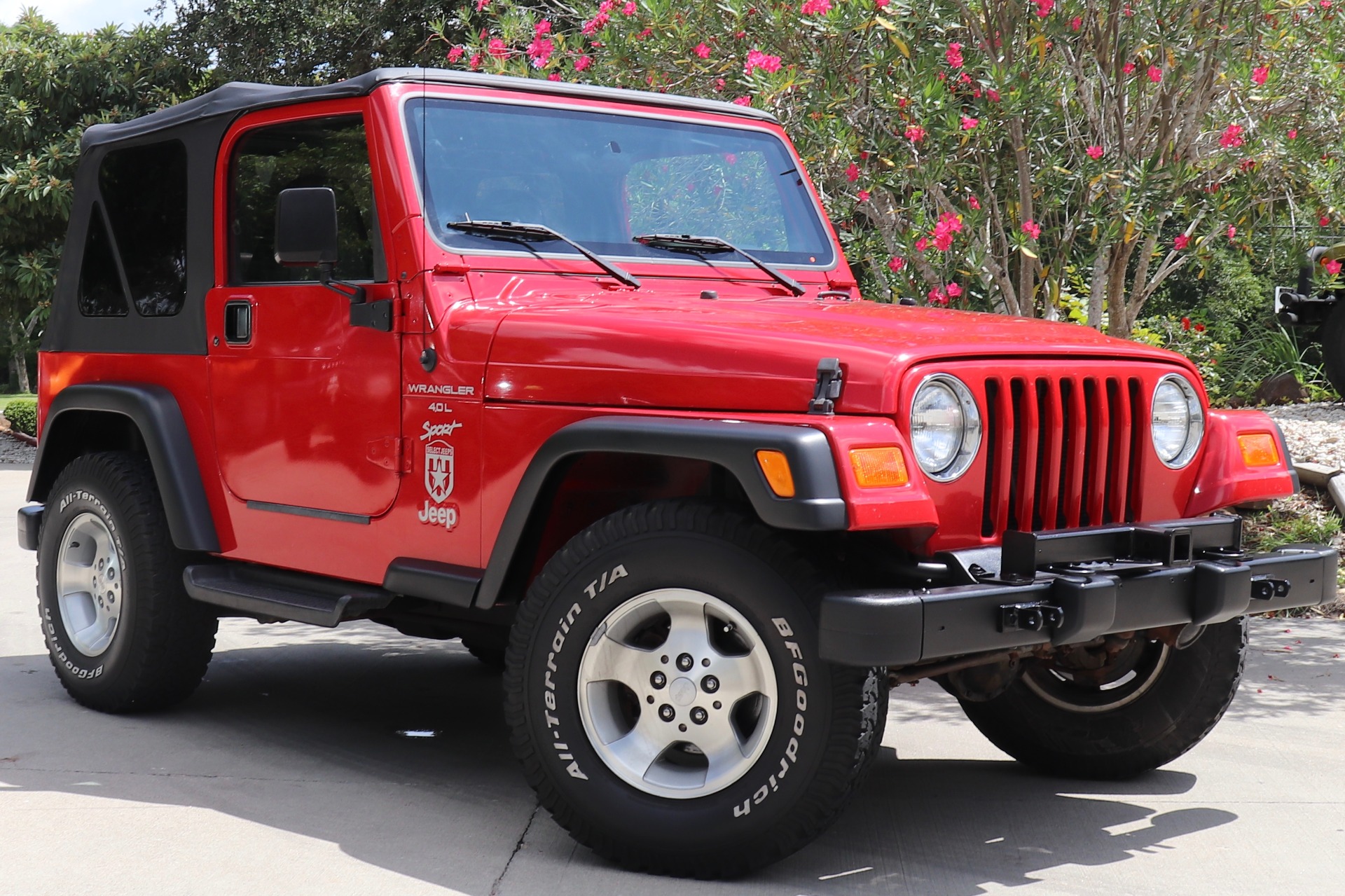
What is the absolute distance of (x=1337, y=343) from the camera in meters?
10.6

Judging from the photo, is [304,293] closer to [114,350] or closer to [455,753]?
[114,350]

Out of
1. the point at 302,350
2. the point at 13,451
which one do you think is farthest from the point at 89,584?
the point at 13,451

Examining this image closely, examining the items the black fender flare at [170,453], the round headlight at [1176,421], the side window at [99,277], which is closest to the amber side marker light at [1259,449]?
the round headlight at [1176,421]

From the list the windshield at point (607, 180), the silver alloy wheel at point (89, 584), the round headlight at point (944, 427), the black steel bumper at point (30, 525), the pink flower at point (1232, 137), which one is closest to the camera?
the round headlight at point (944, 427)

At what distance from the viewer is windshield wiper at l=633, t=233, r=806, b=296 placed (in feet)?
15.7

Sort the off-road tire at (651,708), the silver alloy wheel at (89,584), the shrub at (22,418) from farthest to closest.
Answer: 1. the shrub at (22,418)
2. the silver alloy wheel at (89,584)
3. the off-road tire at (651,708)

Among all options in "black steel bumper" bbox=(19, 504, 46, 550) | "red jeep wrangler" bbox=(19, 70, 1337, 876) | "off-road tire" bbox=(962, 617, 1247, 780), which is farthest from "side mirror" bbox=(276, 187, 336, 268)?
"off-road tire" bbox=(962, 617, 1247, 780)

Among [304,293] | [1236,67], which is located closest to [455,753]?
[304,293]

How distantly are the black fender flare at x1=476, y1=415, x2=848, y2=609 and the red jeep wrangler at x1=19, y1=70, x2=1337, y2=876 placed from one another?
11 millimetres

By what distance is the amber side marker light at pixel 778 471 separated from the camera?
3.34 m

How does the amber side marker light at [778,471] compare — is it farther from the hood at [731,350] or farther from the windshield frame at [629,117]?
the windshield frame at [629,117]

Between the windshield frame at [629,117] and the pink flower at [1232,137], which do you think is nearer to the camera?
the windshield frame at [629,117]

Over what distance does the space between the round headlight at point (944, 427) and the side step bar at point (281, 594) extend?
175 centimetres

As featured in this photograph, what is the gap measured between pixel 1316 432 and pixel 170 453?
7.27 meters
